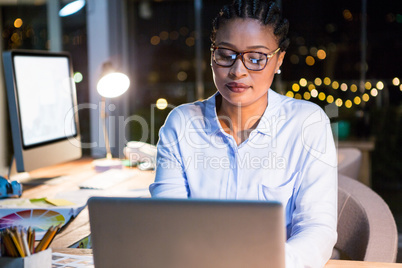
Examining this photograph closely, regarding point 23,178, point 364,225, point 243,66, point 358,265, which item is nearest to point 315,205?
point 358,265

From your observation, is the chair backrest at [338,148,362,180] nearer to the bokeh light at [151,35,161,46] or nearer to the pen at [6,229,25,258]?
the pen at [6,229,25,258]

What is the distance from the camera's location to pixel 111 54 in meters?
4.05

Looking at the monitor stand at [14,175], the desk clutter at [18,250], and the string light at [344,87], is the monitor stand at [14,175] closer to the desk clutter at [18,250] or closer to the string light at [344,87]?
the desk clutter at [18,250]

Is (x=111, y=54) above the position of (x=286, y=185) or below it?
above

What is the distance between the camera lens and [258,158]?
1.56m

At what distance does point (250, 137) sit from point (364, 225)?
452 mm

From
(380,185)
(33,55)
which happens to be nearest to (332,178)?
(33,55)

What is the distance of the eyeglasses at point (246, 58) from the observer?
1.50 meters

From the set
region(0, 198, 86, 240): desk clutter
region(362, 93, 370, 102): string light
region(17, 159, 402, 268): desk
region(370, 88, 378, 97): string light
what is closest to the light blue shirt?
region(17, 159, 402, 268): desk

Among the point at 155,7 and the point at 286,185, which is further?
the point at 155,7

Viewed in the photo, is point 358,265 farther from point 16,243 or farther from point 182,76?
point 182,76

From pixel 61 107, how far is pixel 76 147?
266 mm

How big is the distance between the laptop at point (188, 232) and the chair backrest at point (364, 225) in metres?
0.67

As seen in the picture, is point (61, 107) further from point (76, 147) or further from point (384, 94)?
point (384, 94)
